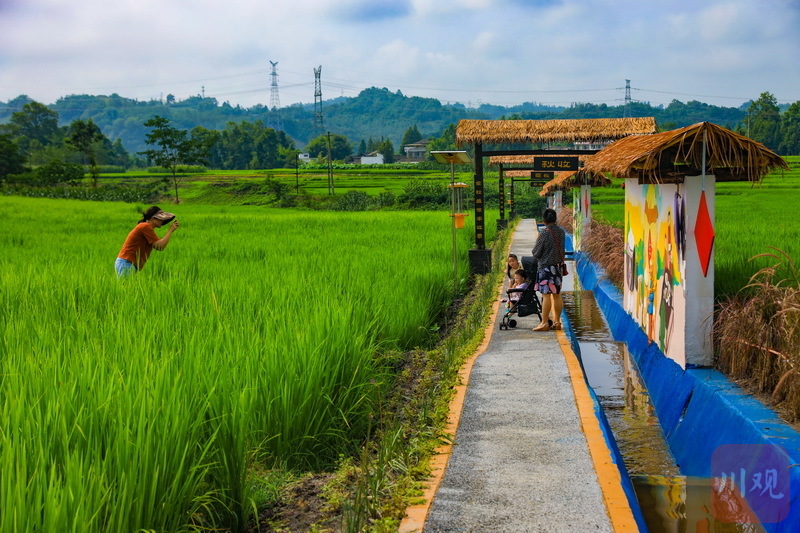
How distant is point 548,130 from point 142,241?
28.0 ft

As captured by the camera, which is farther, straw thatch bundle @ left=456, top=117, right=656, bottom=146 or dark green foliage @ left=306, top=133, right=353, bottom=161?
dark green foliage @ left=306, top=133, right=353, bottom=161

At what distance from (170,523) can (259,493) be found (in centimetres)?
76

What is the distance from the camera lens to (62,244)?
14.3 metres

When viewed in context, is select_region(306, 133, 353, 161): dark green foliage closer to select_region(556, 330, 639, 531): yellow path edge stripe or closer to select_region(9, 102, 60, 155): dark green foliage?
select_region(9, 102, 60, 155): dark green foliage

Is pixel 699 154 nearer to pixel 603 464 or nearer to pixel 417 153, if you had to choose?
pixel 603 464

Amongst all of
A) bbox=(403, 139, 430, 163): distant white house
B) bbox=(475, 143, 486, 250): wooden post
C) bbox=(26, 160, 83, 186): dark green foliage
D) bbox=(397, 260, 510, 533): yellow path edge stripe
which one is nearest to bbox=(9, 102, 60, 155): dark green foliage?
bbox=(403, 139, 430, 163): distant white house

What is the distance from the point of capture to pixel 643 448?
5914 millimetres

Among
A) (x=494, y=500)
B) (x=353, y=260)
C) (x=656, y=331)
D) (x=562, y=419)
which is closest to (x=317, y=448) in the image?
(x=494, y=500)

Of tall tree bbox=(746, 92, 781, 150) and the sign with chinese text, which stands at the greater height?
tall tree bbox=(746, 92, 781, 150)

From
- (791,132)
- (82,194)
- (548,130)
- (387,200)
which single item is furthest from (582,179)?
(791,132)

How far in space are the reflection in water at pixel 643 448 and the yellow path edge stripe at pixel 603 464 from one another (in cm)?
48

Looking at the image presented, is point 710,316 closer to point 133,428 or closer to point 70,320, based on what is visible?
point 133,428

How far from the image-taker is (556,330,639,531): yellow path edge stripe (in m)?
3.67

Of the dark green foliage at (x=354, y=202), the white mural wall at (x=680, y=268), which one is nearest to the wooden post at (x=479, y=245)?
the white mural wall at (x=680, y=268)
